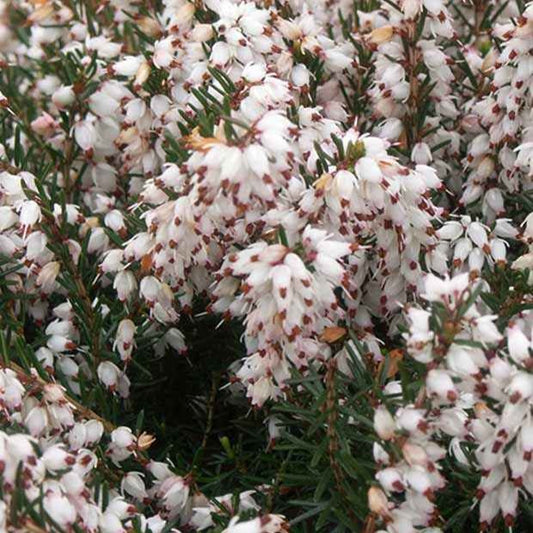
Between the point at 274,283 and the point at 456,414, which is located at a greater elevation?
the point at 274,283

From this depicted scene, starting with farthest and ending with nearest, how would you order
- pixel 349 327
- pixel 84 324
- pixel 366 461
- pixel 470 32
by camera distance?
pixel 470 32
pixel 84 324
pixel 349 327
pixel 366 461

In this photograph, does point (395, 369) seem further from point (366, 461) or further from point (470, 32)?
point (470, 32)

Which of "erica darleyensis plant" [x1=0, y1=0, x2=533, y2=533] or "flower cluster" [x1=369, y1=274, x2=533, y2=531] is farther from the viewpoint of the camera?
"erica darleyensis plant" [x1=0, y1=0, x2=533, y2=533]

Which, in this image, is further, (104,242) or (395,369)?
(104,242)

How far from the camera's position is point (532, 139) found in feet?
8.90

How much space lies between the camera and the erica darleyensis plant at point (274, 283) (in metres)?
1.95

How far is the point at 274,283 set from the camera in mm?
1948

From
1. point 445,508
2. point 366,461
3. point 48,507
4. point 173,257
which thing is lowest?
point 445,508

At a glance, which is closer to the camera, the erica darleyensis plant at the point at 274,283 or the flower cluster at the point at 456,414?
the flower cluster at the point at 456,414

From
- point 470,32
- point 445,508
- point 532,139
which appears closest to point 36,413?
point 445,508

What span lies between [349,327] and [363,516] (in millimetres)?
496

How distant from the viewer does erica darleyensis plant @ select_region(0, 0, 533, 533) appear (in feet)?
6.40

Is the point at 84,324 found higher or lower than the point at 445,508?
higher

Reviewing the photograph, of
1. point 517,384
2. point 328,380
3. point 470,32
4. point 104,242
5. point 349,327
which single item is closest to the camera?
point 517,384
